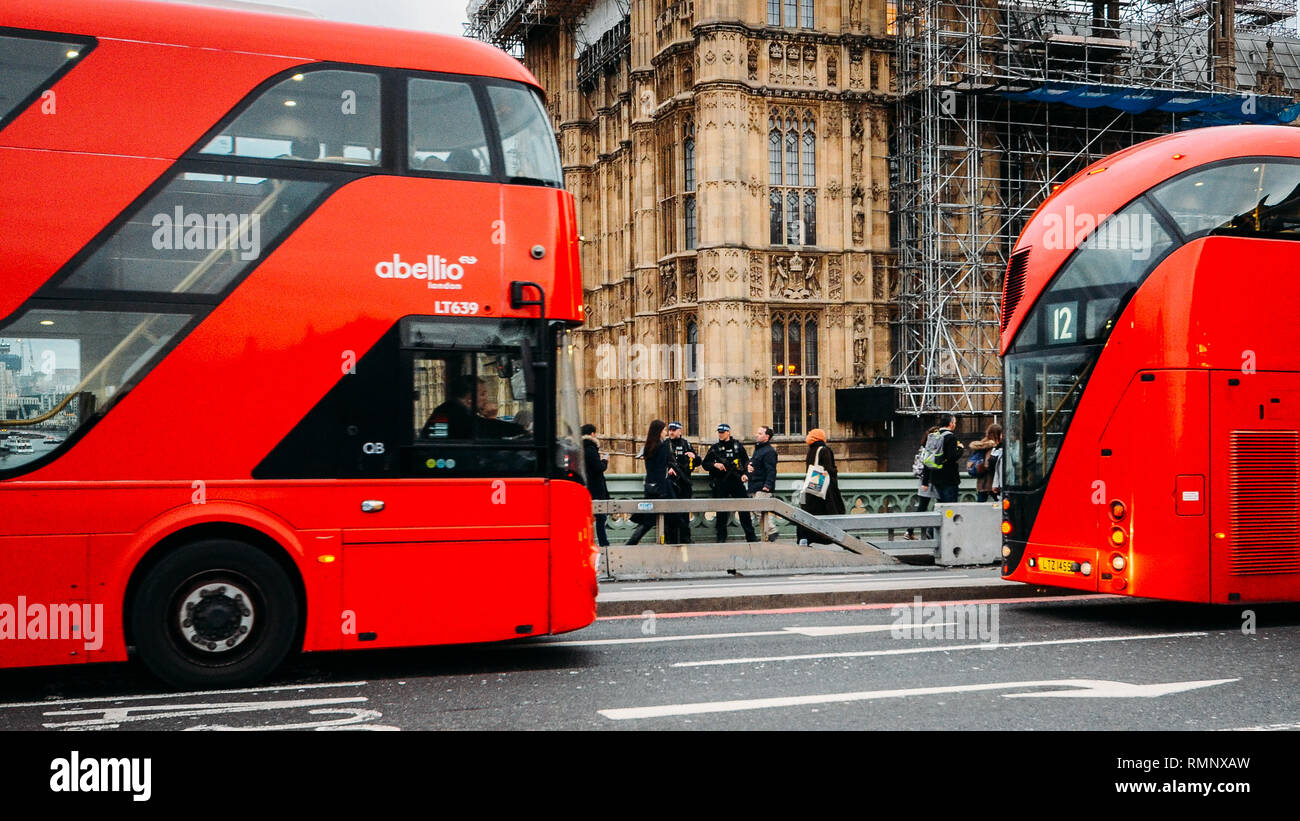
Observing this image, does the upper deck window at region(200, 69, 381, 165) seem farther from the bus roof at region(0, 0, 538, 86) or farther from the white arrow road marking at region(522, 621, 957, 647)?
the white arrow road marking at region(522, 621, 957, 647)

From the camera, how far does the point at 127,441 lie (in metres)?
7.91

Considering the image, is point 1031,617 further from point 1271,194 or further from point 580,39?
point 580,39

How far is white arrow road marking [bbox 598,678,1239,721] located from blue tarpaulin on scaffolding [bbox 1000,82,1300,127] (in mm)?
21372

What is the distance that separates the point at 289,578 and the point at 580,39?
3283 centimetres

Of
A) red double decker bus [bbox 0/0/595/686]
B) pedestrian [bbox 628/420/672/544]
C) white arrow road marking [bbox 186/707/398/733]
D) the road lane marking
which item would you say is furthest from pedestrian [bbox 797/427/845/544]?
white arrow road marking [bbox 186/707/398/733]

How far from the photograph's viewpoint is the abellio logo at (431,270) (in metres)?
8.39

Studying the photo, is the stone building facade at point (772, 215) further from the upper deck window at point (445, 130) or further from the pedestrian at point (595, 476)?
the upper deck window at point (445, 130)

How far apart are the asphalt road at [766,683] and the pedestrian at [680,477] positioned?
4.53 metres

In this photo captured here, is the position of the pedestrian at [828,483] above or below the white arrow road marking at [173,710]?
above

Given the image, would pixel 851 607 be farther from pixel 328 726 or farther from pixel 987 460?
pixel 328 726

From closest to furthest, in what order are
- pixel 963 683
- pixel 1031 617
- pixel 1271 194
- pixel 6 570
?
pixel 6 570 < pixel 963 683 < pixel 1271 194 < pixel 1031 617

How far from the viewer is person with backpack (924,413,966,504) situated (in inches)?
653

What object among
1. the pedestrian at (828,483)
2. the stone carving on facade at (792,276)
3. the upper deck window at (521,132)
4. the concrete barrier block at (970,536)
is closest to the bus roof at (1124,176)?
the concrete barrier block at (970,536)
